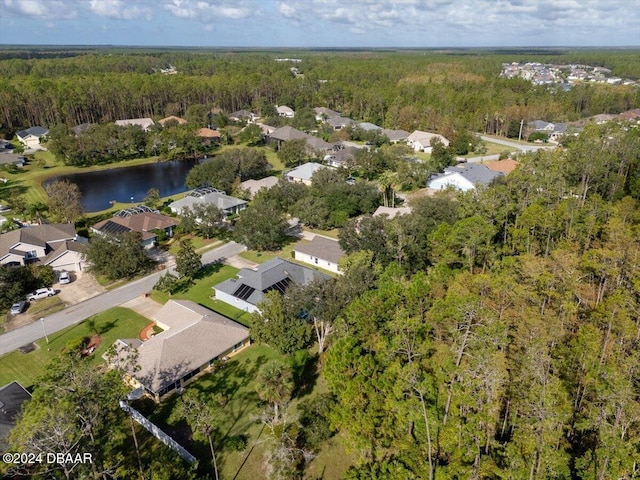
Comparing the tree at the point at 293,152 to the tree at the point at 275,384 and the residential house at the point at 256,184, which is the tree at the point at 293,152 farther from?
the tree at the point at 275,384

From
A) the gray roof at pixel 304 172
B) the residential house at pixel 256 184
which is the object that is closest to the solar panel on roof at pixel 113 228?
the residential house at pixel 256 184

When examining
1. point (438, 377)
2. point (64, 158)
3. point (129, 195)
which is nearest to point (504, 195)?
point (438, 377)

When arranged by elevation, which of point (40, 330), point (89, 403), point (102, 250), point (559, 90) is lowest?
point (40, 330)

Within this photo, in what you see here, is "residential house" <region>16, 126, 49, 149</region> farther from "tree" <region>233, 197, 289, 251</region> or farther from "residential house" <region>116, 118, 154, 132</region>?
"tree" <region>233, 197, 289, 251</region>

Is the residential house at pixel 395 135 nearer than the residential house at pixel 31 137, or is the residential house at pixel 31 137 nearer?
the residential house at pixel 31 137

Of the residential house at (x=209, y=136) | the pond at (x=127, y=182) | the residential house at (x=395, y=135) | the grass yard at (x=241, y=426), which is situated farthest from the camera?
the residential house at (x=395, y=135)

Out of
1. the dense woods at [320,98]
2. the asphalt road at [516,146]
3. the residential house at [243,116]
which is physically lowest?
the asphalt road at [516,146]

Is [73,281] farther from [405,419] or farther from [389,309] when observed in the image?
[405,419]
